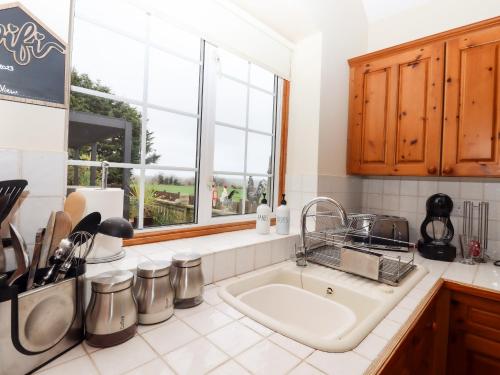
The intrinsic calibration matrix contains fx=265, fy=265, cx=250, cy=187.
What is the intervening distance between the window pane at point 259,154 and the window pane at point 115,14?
31.4 inches

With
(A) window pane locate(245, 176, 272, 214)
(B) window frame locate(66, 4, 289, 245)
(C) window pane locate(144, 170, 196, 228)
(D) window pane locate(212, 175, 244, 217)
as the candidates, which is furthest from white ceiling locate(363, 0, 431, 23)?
(C) window pane locate(144, 170, 196, 228)

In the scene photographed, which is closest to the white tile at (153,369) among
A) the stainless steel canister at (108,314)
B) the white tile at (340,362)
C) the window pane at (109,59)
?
the stainless steel canister at (108,314)

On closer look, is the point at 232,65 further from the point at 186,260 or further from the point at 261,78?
the point at 186,260

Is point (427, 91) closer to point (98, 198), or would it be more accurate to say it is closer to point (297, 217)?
point (297, 217)

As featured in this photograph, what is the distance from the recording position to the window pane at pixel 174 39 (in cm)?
123

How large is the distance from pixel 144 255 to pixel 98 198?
0.28 metres

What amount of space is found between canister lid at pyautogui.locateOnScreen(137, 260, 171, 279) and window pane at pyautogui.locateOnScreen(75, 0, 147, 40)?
3.23 ft

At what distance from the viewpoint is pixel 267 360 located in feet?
2.04

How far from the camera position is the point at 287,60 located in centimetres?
175

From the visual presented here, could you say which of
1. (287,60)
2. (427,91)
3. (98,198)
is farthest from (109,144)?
(427,91)

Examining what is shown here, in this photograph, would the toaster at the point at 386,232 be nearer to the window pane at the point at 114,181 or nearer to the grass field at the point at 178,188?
the grass field at the point at 178,188

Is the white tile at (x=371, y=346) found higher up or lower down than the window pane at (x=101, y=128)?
lower down

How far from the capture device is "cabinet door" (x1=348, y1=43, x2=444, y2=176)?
1.54 meters

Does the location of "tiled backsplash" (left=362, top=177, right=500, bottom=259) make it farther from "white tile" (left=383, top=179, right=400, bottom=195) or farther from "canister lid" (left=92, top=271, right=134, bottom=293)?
"canister lid" (left=92, top=271, right=134, bottom=293)
